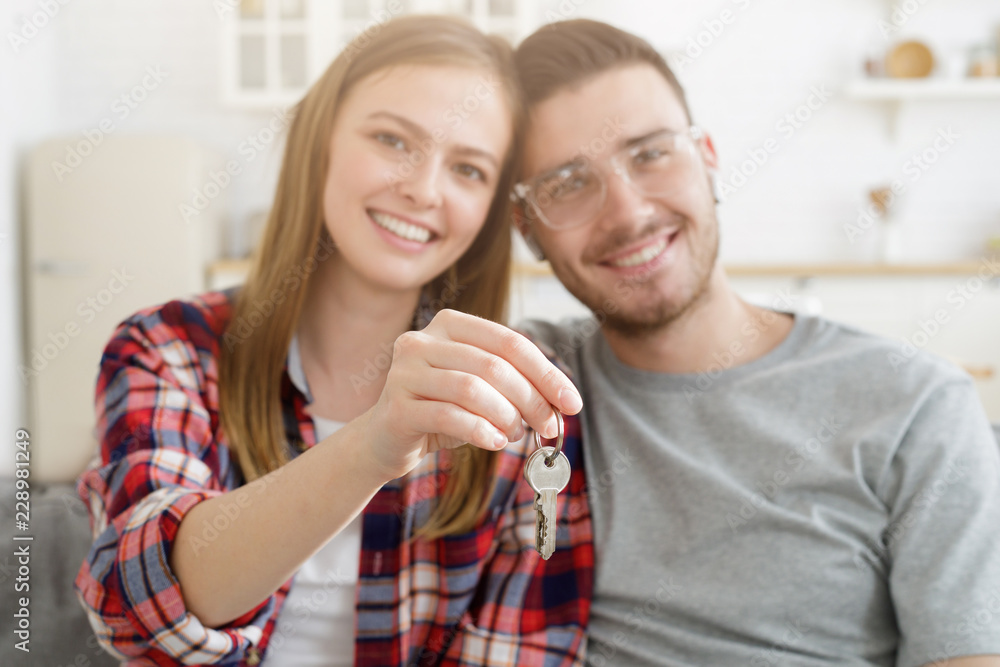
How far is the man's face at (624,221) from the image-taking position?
3.99ft

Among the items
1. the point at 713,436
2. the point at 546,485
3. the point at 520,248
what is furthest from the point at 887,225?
the point at 546,485

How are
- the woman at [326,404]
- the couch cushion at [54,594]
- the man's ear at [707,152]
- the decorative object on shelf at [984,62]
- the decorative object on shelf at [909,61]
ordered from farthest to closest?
the decorative object on shelf at [909,61] < the decorative object on shelf at [984,62] < the man's ear at [707,152] < the couch cushion at [54,594] < the woman at [326,404]

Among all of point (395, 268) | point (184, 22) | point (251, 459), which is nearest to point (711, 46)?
point (184, 22)

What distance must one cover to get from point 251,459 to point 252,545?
11.5 inches

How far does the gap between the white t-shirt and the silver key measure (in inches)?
19.8

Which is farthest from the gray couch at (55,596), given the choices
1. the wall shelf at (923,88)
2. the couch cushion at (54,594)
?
the wall shelf at (923,88)

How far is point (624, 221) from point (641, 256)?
6cm

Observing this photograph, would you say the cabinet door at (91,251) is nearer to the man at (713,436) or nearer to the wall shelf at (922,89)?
the man at (713,436)

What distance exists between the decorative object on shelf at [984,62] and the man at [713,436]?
2.94 m

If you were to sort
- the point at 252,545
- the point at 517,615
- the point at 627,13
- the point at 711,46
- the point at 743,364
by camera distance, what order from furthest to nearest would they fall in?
the point at 711,46, the point at 627,13, the point at 743,364, the point at 517,615, the point at 252,545

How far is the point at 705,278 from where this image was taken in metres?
1.26

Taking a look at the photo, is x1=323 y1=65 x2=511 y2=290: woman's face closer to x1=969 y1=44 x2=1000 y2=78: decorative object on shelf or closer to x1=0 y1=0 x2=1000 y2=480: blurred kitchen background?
x1=0 y1=0 x2=1000 y2=480: blurred kitchen background

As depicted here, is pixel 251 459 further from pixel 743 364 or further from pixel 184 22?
pixel 184 22

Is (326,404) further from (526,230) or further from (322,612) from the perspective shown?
(526,230)
